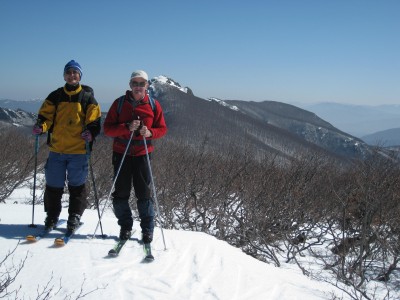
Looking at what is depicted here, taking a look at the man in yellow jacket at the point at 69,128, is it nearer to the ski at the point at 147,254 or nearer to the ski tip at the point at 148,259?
the ski at the point at 147,254

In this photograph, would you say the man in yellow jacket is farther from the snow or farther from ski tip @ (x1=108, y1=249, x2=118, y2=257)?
ski tip @ (x1=108, y1=249, x2=118, y2=257)

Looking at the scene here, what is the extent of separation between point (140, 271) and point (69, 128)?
1.96m

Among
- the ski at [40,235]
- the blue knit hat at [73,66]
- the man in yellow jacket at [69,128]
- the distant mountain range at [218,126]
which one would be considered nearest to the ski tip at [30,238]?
the ski at [40,235]

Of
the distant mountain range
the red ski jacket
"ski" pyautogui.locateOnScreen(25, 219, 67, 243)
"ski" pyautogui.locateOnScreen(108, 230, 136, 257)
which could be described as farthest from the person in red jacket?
the distant mountain range

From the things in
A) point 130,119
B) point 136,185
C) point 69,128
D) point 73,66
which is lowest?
point 136,185

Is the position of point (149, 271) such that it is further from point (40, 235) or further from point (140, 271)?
point (40, 235)

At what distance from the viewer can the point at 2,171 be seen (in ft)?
33.1

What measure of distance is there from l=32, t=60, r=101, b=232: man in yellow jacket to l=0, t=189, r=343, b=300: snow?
1.73 ft

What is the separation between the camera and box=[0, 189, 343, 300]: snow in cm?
306

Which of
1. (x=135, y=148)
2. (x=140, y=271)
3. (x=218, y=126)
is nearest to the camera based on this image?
(x=140, y=271)

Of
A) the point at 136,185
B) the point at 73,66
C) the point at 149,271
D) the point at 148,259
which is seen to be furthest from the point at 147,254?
the point at 73,66

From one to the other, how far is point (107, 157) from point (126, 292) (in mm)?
11581

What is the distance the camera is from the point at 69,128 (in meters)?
4.14

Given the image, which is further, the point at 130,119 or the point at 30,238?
the point at 130,119
